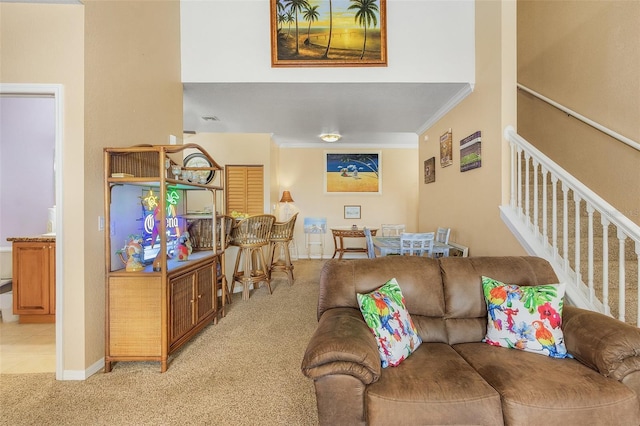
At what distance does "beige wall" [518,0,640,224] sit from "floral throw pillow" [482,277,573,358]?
1995mm

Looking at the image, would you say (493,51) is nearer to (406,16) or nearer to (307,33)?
(406,16)

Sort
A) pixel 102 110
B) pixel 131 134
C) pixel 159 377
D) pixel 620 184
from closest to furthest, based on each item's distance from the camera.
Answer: pixel 159 377 < pixel 102 110 < pixel 131 134 < pixel 620 184

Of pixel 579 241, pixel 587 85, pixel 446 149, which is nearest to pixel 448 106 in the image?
pixel 446 149

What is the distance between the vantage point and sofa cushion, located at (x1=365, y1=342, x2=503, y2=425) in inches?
48.7

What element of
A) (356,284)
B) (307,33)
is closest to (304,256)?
(307,33)

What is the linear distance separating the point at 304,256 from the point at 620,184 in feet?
17.9

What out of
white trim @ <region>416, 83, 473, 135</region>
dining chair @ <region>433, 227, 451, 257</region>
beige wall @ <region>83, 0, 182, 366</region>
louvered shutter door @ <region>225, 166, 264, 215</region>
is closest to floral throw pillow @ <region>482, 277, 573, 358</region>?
dining chair @ <region>433, 227, 451, 257</region>

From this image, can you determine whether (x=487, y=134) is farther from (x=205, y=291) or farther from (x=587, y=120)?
(x=205, y=291)

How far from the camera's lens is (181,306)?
243 cm

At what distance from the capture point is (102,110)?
7.43 feet

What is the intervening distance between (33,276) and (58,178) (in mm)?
1772

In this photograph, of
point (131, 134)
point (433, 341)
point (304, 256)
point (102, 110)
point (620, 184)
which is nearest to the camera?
point (433, 341)

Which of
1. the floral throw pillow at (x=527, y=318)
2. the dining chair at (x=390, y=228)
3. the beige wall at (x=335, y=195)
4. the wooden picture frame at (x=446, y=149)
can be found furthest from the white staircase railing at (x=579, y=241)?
the beige wall at (x=335, y=195)

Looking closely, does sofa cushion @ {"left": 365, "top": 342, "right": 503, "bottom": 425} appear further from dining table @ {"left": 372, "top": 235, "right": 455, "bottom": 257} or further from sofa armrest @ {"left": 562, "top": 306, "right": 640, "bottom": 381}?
dining table @ {"left": 372, "top": 235, "right": 455, "bottom": 257}
